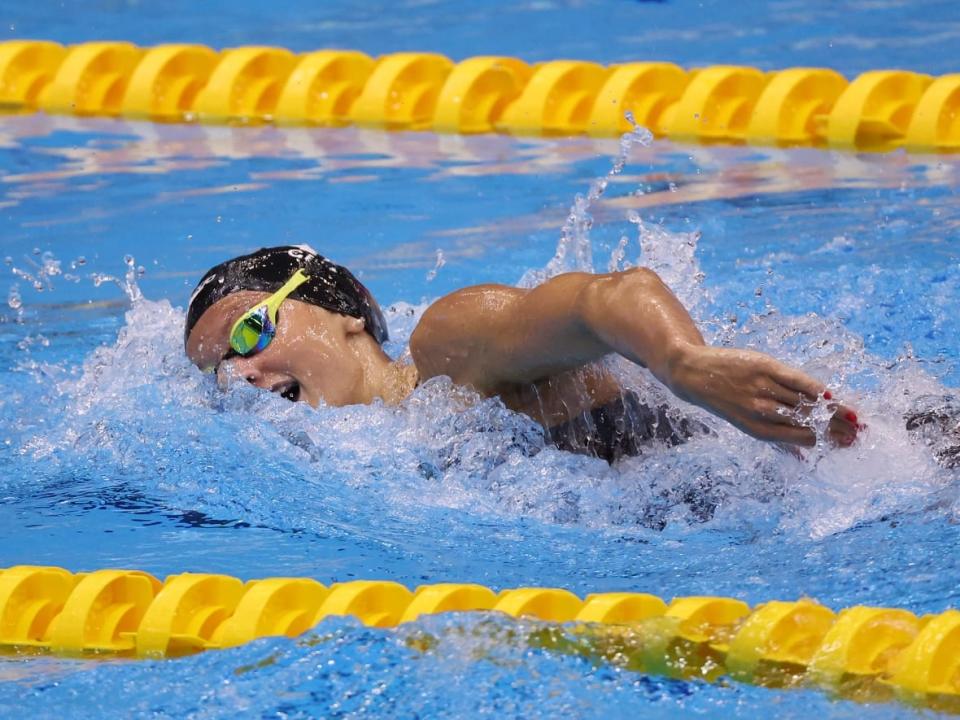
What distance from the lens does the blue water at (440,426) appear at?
2203mm

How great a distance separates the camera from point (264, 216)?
508 centimetres

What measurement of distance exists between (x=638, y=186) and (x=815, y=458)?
266cm

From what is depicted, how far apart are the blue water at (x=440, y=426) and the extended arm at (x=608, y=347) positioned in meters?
0.14

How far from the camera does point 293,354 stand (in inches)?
120

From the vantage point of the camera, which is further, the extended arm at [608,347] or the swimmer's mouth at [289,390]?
the swimmer's mouth at [289,390]

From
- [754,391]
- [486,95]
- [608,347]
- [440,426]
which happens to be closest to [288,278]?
[440,426]

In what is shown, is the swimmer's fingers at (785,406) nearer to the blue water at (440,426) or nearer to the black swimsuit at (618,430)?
the blue water at (440,426)

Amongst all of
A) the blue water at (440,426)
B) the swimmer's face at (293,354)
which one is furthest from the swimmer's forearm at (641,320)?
the swimmer's face at (293,354)

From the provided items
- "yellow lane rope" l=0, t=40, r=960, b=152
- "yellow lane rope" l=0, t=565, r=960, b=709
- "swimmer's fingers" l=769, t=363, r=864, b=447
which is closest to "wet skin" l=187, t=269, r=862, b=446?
"swimmer's fingers" l=769, t=363, r=864, b=447

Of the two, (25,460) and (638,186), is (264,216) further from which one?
(25,460)

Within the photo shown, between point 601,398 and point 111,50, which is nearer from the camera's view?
point 601,398

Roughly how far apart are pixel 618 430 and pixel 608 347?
1.66ft

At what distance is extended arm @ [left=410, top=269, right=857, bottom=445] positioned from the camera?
6.90 feet

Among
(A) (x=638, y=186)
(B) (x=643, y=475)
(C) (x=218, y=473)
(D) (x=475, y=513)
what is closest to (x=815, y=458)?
(B) (x=643, y=475)
